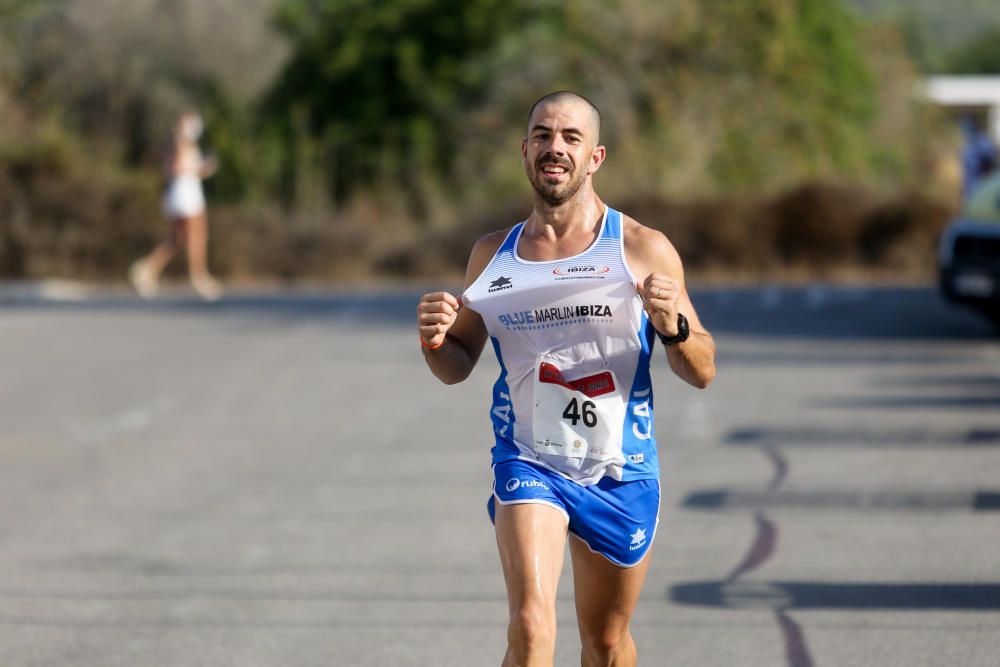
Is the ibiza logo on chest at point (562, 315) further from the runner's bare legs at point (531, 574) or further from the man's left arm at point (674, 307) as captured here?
the runner's bare legs at point (531, 574)

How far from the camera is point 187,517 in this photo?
10.3 meters

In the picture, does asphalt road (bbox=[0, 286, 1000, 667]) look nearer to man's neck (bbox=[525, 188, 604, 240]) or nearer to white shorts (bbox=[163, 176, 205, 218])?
man's neck (bbox=[525, 188, 604, 240])

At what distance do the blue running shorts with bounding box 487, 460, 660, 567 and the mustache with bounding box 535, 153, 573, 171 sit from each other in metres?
0.86

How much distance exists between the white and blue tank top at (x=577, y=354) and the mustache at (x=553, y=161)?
0.27 metres

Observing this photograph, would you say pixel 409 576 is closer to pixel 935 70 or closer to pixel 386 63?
pixel 386 63

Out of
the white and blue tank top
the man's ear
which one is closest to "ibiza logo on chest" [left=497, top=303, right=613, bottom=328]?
the white and blue tank top

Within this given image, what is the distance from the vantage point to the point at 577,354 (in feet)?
18.2

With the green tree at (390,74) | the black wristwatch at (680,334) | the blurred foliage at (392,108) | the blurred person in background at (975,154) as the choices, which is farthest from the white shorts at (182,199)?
the green tree at (390,74)

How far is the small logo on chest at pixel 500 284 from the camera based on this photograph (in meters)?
5.53

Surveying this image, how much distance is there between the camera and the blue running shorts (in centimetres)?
551

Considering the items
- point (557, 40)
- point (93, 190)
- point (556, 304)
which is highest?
point (557, 40)

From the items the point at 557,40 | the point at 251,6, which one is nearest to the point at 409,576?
the point at 557,40

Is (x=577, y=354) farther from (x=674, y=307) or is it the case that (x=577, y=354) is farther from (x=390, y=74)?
(x=390, y=74)

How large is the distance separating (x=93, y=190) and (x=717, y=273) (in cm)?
879
